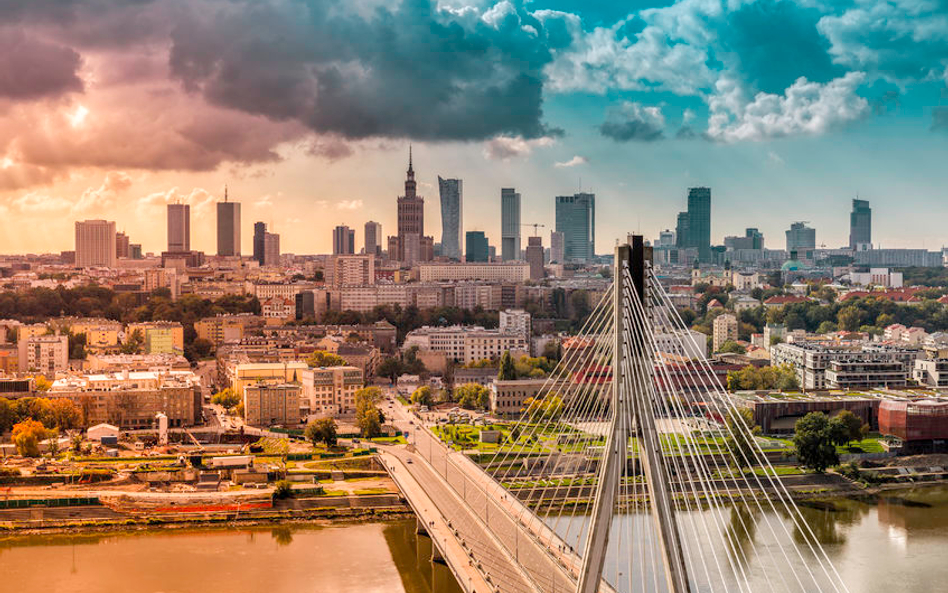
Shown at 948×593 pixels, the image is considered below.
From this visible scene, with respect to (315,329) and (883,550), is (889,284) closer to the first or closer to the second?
(315,329)

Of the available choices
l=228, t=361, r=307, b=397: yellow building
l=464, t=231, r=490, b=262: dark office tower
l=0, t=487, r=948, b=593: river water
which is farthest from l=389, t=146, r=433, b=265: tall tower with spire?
l=0, t=487, r=948, b=593: river water

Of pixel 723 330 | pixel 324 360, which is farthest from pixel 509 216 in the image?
pixel 324 360

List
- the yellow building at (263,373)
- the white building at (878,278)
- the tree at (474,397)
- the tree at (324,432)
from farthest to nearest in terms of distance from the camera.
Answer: the white building at (878,278) → the yellow building at (263,373) → the tree at (474,397) → the tree at (324,432)

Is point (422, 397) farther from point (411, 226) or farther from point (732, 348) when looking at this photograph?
point (411, 226)

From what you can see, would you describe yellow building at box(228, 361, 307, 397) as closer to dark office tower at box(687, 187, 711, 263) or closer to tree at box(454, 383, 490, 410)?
tree at box(454, 383, 490, 410)

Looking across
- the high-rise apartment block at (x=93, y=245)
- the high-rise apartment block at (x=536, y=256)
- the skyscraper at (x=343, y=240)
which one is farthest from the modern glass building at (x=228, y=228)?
the high-rise apartment block at (x=536, y=256)

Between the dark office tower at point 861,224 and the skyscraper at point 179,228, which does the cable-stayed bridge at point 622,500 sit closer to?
the skyscraper at point 179,228
